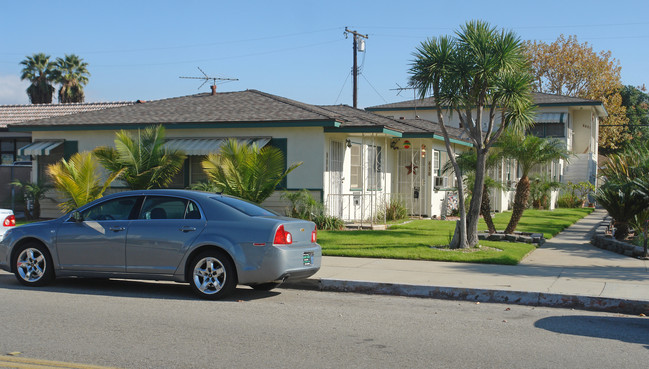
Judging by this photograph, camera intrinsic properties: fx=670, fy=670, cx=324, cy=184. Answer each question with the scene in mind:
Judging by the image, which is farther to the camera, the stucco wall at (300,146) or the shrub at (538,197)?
the shrub at (538,197)

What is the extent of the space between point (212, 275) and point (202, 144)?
34.7 feet

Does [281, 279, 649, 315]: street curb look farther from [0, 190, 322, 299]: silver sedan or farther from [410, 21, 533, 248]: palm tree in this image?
[410, 21, 533, 248]: palm tree

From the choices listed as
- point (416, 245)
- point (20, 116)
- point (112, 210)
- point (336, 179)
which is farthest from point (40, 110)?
point (112, 210)

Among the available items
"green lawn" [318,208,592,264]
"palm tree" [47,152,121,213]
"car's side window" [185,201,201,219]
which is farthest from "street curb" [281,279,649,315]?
"palm tree" [47,152,121,213]

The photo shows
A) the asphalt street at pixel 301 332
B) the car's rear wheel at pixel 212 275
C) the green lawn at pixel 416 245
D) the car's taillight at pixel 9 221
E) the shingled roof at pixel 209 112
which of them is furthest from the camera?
the shingled roof at pixel 209 112

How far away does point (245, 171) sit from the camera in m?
16.5

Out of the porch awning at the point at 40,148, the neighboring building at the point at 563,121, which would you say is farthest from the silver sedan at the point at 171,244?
the neighboring building at the point at 563,121

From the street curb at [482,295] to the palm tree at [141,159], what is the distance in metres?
8.58

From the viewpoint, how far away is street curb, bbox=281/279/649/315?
8.75 metres

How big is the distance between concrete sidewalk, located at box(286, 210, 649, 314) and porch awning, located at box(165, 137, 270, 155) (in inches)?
261

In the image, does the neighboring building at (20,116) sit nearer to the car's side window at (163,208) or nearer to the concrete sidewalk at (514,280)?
the concrete sidewalk at (514,280)

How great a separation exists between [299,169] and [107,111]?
7.91m

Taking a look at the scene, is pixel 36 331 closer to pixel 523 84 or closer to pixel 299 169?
pixel 523 84

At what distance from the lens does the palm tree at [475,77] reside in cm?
1346
